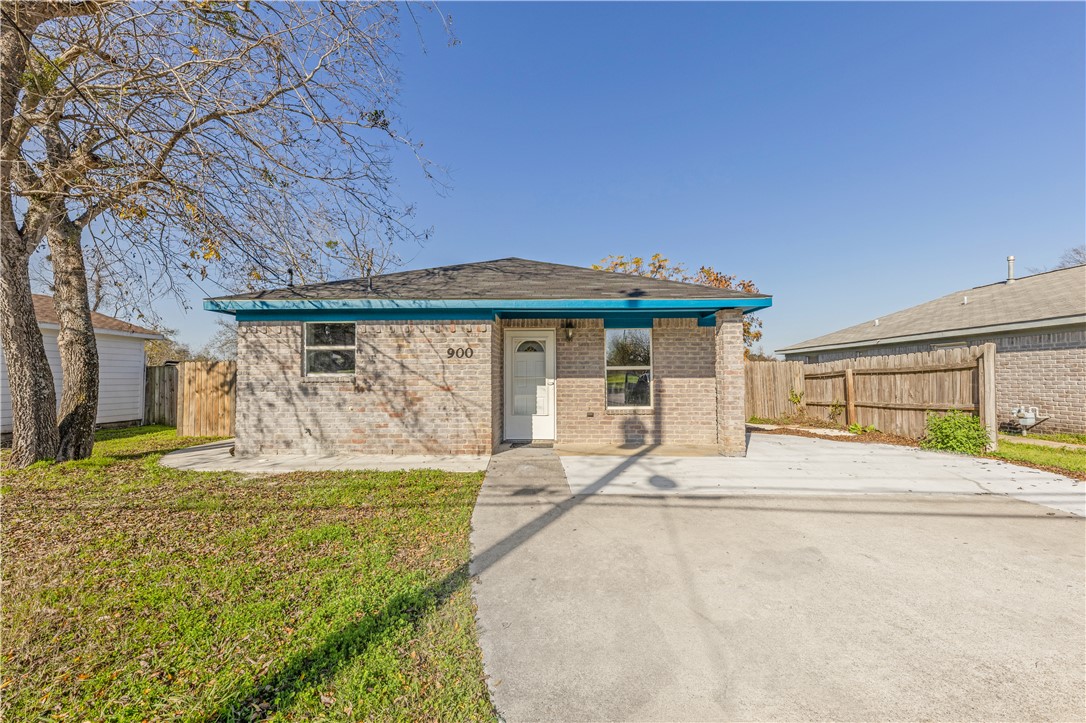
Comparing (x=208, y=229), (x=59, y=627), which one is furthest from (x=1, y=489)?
(x=59, y=627)

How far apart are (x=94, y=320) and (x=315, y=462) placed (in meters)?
11.3

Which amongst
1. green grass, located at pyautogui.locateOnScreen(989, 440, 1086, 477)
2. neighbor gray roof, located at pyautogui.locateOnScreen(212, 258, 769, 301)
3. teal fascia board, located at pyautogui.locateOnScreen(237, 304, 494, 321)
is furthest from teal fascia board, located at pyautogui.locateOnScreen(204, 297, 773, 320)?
green grass, located at pyautogui.locateOnScreen(989, 440, 1086, 477)

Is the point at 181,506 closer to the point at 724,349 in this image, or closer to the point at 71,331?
the point at 71,331

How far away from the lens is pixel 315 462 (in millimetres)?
6898

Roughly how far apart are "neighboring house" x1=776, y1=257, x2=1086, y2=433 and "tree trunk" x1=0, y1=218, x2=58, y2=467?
1933cm

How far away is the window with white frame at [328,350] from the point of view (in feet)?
24.7

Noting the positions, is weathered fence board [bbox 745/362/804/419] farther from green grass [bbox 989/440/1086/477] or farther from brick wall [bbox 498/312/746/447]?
brick wall [bbox 498/312/746/447]

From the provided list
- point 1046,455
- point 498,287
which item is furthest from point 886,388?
point 498,287

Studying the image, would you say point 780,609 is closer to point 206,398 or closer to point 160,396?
point 206,398

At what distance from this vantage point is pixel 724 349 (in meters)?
7.21

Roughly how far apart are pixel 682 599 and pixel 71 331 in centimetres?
979

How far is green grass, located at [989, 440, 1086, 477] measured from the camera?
6.42 metres

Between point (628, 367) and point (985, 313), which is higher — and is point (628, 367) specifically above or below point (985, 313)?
below

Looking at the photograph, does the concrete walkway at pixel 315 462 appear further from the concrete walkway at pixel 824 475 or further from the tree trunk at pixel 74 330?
the concrete walkway at pixel 824 475
